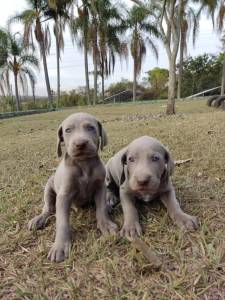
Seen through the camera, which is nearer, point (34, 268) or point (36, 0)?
point (34, 268)

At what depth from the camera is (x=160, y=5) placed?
11539 millimetres

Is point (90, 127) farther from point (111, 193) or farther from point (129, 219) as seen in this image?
point (111, 193)

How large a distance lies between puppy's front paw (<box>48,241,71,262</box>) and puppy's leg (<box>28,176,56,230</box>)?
432mm

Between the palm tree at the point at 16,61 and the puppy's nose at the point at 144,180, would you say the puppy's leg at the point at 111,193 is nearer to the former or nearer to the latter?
the puppy's nose at the point at 144,180

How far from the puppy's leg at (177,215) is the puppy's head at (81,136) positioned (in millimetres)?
658

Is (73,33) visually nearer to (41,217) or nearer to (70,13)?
(70,13)

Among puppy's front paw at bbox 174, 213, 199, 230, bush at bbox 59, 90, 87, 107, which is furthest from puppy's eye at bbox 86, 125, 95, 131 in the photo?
bush at bbox 59, 90, 87, 107

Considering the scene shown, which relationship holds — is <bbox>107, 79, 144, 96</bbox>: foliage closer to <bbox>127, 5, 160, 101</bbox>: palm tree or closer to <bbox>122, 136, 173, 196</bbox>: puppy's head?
<bbox>127, 5, 160, 101</bbox>: palm tree

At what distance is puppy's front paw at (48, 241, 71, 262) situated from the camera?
2.26 meters

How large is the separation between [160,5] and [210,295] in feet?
36.7

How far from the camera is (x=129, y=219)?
256 centimetres

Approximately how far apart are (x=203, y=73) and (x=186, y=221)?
3977 centimetres

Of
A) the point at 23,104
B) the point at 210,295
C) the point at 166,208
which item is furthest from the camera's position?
the point at 23,104

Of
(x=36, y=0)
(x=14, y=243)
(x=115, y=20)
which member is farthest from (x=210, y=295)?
(x=115, y=20)
